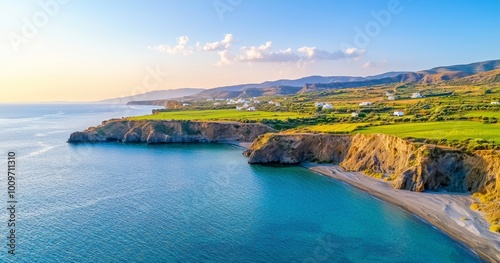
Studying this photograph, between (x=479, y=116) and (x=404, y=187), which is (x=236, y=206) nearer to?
(x=404, y=187)

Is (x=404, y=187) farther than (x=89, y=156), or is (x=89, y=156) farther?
(x=89, y=156)

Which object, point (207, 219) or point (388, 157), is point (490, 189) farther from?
point (207, 219)

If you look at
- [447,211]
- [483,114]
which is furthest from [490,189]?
[483,114]

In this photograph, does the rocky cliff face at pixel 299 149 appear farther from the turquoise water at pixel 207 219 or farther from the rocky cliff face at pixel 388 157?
the turquoise water at pixel 207 219

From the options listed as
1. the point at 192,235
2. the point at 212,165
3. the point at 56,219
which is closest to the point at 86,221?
the point at 56,219

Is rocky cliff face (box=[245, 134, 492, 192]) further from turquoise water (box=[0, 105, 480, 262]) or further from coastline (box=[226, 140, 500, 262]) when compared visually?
turquoise water (box=[0, 105, 480, 262])
